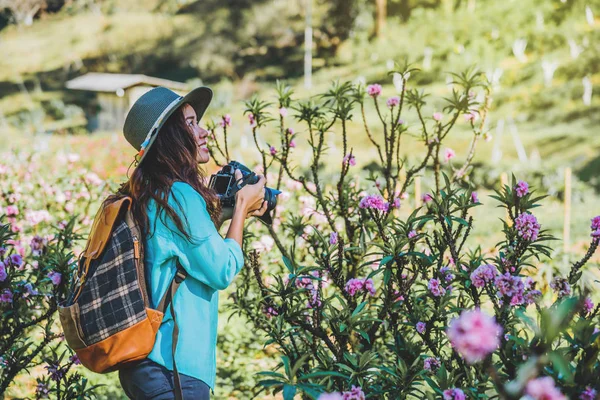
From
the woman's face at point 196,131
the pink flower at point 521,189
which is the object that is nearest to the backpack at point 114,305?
the woman's face at point 196,131

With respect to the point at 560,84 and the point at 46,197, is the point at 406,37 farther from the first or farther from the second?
the point at 46,197

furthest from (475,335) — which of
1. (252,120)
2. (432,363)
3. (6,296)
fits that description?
(252,120)

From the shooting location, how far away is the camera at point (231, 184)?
179 cm

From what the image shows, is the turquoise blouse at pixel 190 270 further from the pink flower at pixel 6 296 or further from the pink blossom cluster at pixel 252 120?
the pink blossom cluster at pixel 252 120

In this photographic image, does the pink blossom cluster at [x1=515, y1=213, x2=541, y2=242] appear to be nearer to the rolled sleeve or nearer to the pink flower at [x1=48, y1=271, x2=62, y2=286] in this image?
the rolled sleeve

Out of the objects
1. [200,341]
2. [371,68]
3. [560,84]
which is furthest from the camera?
[371,68]

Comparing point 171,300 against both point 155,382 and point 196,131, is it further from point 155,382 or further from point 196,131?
point 196,131

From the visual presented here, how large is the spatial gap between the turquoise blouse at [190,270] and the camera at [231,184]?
15 cm

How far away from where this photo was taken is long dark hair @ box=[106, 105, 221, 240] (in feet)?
5.30

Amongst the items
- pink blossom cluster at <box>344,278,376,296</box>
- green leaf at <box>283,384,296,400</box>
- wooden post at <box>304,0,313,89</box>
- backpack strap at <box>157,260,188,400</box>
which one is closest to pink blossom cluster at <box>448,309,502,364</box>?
green leaf at <box>283,384,296,400</box>

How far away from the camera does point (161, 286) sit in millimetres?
1654

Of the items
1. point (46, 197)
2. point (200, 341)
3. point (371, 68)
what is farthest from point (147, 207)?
point (371, 68)

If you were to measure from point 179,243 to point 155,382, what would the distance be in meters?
0.40

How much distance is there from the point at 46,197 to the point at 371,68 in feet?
60.5
